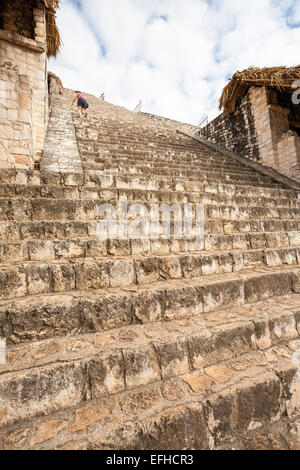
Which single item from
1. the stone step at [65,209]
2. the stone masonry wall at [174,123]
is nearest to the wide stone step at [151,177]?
the stone step at [65,209]

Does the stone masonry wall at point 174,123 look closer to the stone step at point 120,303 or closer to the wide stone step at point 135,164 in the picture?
the wide stone step at point 135,164

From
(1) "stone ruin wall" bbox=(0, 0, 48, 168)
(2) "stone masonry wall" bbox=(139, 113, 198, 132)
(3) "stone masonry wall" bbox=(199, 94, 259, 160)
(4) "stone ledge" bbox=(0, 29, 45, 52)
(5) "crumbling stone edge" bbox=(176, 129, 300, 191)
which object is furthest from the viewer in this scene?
(2) "stone masonry wall" bbox=(139, 113, 198, 132)

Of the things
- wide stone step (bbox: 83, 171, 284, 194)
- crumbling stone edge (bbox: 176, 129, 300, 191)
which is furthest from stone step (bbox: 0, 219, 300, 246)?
crumbling stone edge (bbox: 176, 129, 300, 191)

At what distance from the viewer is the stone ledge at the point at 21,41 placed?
4.86 m

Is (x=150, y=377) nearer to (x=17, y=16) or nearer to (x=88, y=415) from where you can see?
(x=88, y=415)

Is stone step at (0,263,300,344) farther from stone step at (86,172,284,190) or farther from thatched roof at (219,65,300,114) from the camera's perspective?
thatched roof at (219,65,300,114)

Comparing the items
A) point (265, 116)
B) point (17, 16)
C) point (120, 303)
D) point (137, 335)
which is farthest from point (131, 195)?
point (17, 16)

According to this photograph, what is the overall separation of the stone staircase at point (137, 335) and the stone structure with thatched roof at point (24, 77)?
A: 2.86 feet

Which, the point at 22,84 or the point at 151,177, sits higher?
the point at 22,84

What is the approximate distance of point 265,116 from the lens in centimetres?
641

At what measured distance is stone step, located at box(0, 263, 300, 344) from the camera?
1.33 meters

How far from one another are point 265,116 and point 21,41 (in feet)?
23.0
